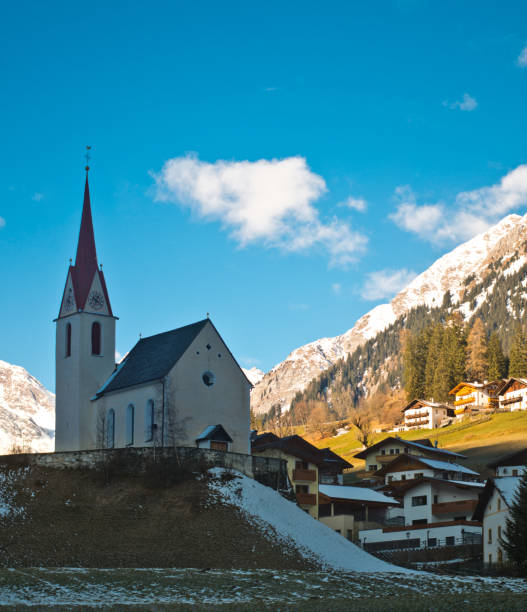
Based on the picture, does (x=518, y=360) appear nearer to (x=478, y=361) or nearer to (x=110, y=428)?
(x=478, y=361)

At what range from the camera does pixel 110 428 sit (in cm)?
6675

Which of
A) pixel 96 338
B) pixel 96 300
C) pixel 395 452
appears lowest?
pixel 395 452

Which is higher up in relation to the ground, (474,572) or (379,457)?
(379,457)

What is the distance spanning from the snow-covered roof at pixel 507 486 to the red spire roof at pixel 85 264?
34476mm

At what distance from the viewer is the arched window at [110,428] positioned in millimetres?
65875

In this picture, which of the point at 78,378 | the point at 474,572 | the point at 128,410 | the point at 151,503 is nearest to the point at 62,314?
the point at 78,378

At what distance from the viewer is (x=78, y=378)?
69.4 meters

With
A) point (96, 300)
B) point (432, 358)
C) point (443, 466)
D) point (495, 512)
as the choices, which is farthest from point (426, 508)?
point (432, 358)

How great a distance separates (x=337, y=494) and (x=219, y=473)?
20615mm

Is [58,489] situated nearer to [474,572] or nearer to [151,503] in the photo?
[151,503]

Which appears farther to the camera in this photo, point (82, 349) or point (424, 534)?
point (82, 349)

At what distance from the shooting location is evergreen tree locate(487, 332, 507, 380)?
483 ft

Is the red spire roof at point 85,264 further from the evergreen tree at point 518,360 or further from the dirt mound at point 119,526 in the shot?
the evergreen tree at point 518,360

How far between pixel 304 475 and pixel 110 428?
1508 cm
